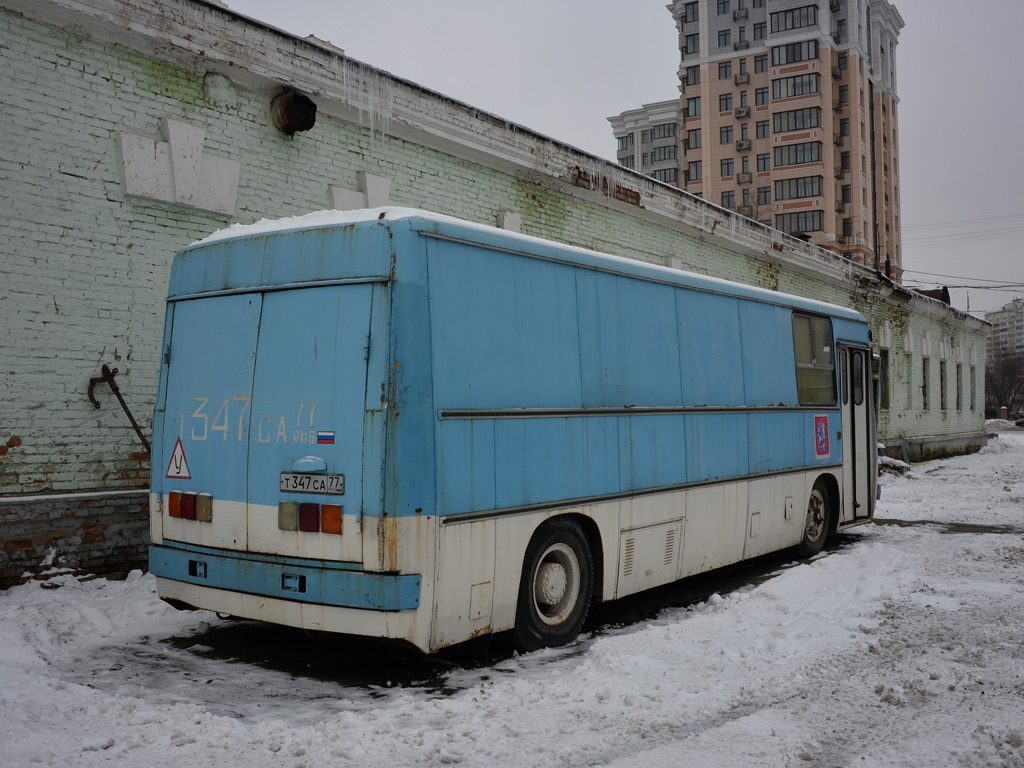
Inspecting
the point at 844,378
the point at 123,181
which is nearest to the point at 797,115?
the point at 844,378

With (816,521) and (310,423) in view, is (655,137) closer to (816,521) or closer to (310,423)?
(816,521)

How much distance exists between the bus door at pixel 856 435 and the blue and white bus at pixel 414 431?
4.35 metres

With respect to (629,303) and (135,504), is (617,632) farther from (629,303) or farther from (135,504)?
(135,504)

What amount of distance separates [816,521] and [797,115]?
6600 cm

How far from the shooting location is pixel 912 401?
2931cm

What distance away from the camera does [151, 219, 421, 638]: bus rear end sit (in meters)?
4.95

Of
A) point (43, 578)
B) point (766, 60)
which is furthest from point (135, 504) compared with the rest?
point (766, 60)

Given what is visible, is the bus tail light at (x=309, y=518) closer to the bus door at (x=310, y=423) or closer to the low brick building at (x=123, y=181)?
the bus door at (x=310, y=423)

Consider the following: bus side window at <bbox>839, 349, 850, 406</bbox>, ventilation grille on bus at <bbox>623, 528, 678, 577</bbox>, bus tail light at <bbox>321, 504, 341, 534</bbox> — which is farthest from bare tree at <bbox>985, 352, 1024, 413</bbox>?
bus tail light at <bbox>321, 504, 341, 534</bbox>

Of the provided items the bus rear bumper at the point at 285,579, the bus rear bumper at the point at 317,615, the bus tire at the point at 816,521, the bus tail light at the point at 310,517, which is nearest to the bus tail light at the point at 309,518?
the bus tail light at the point at 310,517

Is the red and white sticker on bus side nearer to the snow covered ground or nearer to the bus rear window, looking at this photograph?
the bus rear window

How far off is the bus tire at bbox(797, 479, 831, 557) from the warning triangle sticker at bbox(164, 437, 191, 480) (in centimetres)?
703

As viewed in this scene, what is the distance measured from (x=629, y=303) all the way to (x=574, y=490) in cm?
168

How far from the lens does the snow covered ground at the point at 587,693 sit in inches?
160
